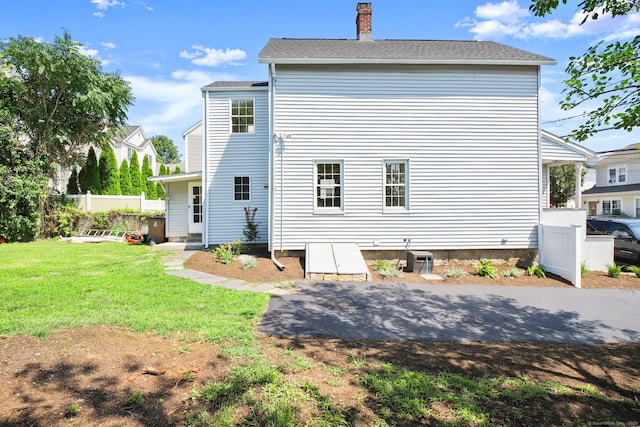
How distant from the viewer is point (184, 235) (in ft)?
43.9

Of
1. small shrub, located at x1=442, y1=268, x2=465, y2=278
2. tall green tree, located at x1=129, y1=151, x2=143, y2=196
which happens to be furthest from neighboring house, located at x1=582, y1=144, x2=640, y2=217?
Result: tall green tree, located at x1=129, y1=151, x2=143, y2=196

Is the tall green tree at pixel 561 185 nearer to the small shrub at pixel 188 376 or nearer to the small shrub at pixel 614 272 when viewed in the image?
the small shrub at pixel 614 272

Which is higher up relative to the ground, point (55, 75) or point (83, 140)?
point (55, 75)

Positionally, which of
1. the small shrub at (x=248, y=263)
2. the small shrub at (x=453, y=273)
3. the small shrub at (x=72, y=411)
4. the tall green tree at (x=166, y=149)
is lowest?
the small shrub at (x=453, y=273)

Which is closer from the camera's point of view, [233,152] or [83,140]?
[233,152]

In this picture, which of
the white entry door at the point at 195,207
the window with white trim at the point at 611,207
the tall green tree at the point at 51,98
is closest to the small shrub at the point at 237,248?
the white entry door at the point at 195,207

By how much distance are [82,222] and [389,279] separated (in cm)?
1518

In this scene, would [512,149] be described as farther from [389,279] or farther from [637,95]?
[637,95]

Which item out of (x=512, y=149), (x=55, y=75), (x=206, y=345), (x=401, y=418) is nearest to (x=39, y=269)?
(x=206, y=345)

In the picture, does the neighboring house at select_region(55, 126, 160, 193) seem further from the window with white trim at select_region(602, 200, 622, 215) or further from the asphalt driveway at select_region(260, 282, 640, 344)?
the window with white trim at select_region(602, 200, 622, 215)

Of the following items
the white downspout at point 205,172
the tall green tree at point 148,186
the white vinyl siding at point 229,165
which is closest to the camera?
the white downspout at point 205,172

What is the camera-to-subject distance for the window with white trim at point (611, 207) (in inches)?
985

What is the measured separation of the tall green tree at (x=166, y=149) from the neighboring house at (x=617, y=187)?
3049 inches

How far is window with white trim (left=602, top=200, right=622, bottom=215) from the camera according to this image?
2503 cm
